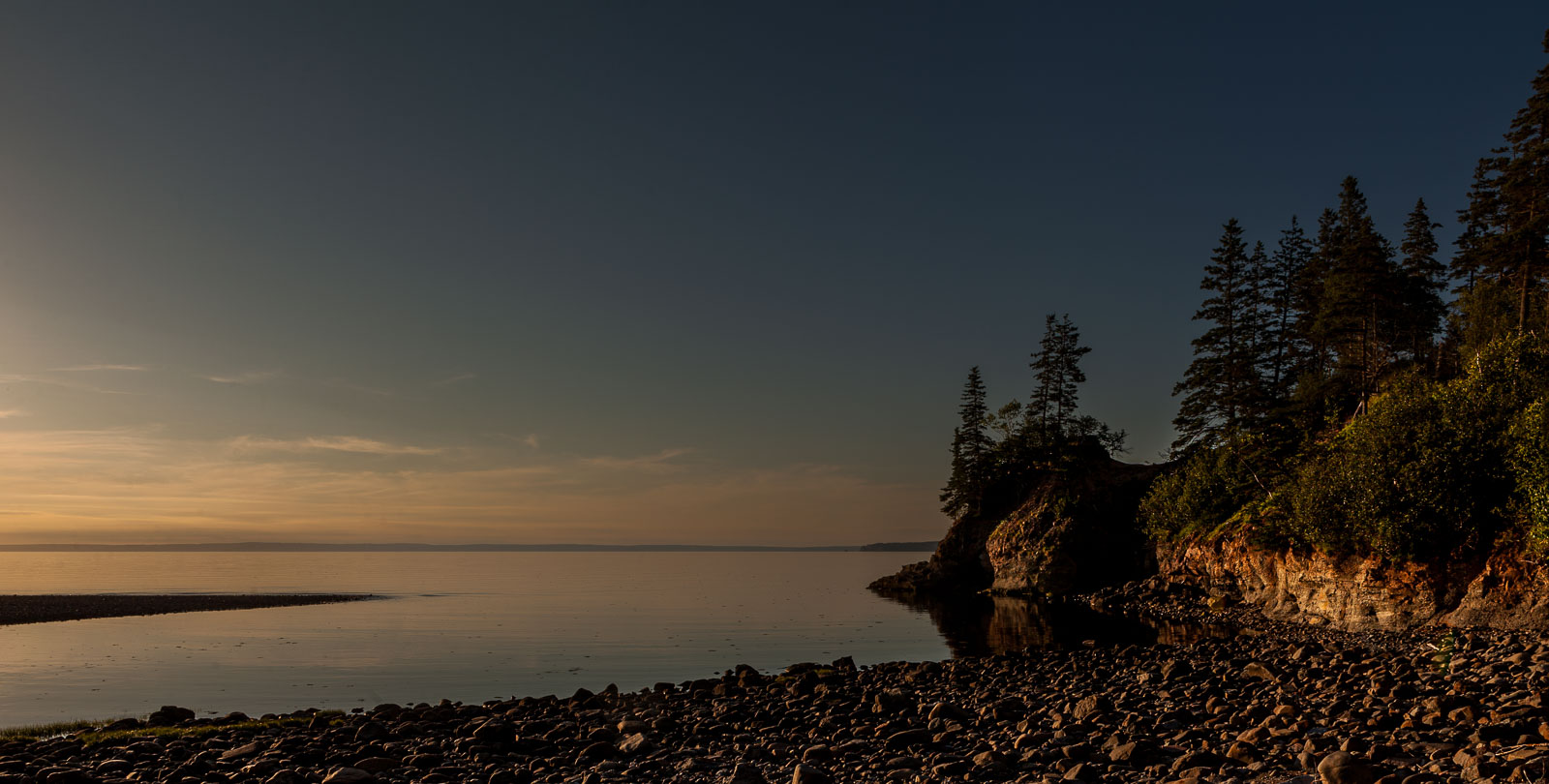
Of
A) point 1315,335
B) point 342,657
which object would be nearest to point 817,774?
point 342,657

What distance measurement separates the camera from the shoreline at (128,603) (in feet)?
197

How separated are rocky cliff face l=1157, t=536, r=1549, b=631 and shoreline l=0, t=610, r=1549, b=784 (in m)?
3.42

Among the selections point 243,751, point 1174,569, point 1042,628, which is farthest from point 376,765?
point 1174,569

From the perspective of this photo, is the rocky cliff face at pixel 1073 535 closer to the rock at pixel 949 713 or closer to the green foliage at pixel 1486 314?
the green foliage at pixel 1486 314

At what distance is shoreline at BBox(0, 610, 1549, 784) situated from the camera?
478 inches

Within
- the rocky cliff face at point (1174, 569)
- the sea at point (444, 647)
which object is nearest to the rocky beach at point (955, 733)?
the rocky cliff face at point (1174, 569)

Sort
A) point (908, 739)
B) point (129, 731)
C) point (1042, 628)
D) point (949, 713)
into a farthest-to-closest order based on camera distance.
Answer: point (1042, 628) < point (129, 731) < point (949, 713) < point (908, 739)

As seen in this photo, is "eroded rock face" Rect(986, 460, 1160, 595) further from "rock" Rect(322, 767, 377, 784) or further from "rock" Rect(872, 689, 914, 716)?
"rock" Rect(322, 767, 377, 784)

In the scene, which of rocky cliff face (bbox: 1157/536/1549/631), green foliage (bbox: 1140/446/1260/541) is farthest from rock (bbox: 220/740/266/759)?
green foliage (bbox: 1140/446/1260/541)

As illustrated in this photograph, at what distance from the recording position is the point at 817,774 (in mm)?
13000

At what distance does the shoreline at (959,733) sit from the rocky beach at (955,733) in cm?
6

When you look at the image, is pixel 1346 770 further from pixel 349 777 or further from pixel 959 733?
pixel 349 777

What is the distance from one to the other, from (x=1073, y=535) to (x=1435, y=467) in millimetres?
40908

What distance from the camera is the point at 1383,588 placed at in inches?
1286
